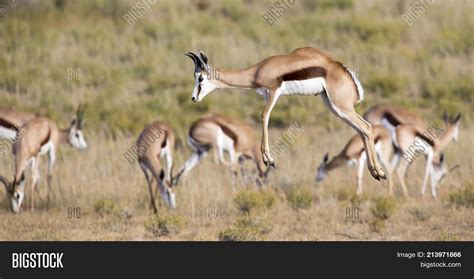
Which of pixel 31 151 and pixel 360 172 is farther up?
pixel 31 151

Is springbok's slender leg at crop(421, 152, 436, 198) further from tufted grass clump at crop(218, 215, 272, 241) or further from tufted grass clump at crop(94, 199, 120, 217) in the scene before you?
tufted grass clump at crop(94, 199, 120, 217)

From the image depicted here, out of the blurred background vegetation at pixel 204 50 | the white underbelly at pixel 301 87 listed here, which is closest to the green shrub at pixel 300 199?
the blurred background vegetation at pixel 204 50

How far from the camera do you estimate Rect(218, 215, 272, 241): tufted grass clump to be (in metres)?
14.8

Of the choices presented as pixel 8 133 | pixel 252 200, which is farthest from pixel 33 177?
pixel 252 200

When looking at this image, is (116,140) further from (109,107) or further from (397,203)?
(397,203)

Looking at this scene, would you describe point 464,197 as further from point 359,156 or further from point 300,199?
point 300,199

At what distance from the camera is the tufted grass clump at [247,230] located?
14.8m

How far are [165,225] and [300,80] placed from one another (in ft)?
19.9

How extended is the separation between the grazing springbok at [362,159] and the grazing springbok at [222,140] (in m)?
1.04

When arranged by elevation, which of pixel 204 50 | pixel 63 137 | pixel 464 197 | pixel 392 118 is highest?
pixel 204 50

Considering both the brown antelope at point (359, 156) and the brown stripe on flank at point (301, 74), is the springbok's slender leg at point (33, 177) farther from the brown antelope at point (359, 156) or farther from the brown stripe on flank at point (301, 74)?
the brown stripe on flank at point (301, 74)

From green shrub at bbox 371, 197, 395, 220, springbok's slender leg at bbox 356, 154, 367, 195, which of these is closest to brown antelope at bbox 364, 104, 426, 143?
springbok's slender leg at bbox 356, 154, 367, 195

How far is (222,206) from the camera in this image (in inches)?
691

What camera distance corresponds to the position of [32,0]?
34.0 metres
